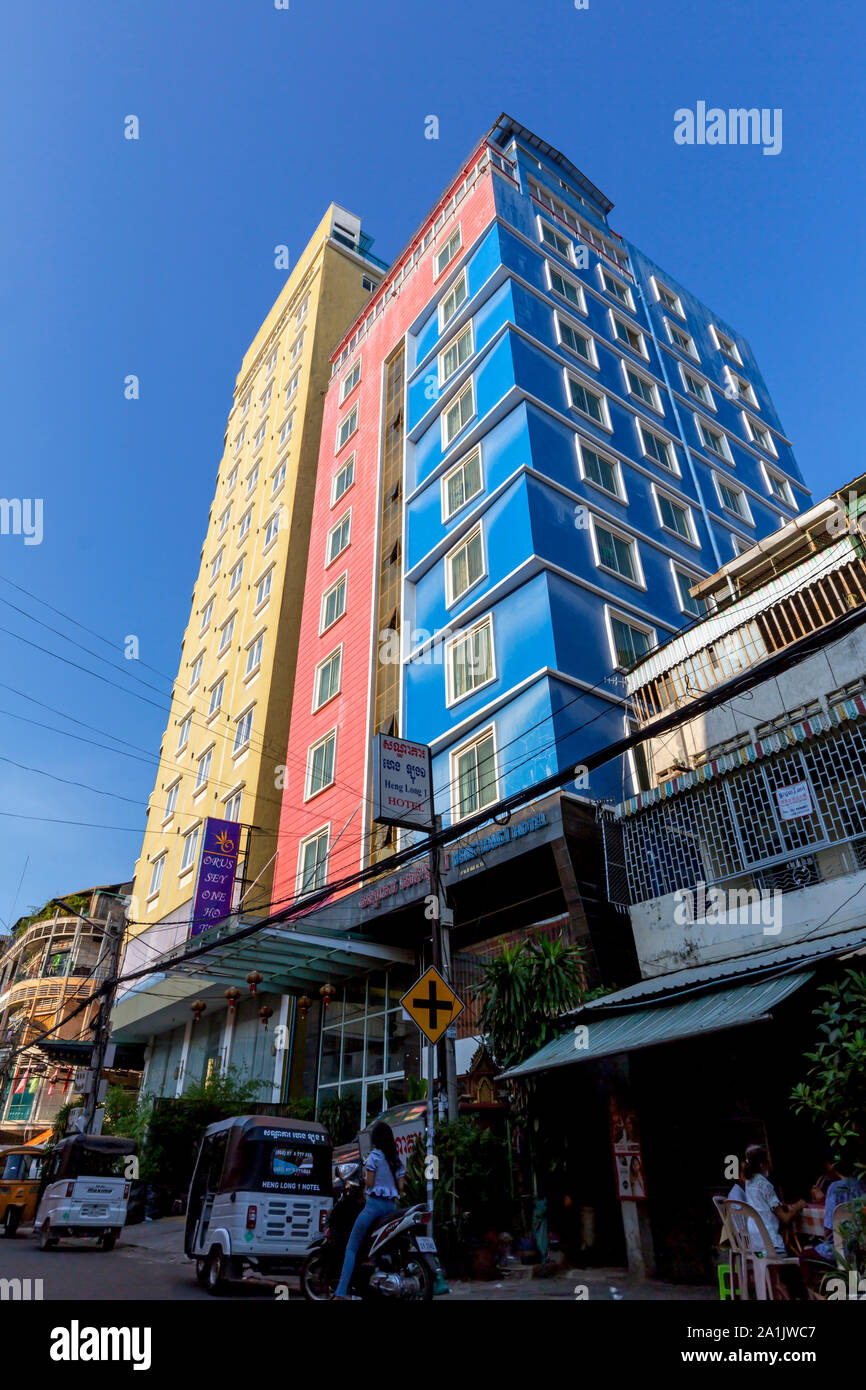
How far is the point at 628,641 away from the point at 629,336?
16938 mm

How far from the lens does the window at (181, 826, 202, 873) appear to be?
3128 cm

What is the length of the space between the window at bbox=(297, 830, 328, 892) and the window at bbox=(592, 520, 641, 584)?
37.6 feet

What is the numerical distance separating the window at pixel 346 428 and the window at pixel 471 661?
15.8 meters

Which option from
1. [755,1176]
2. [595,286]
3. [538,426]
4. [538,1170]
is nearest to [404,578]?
[538,426]

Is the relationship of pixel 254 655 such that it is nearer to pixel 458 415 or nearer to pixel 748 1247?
pixel 458 415

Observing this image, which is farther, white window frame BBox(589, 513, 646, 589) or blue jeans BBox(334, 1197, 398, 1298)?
white window frame BBox(589, 513, 646, 589)

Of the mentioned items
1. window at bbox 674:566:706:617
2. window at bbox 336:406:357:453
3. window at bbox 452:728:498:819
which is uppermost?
window at bbox 336:406:357:453

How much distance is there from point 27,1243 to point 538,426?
75.7 feet

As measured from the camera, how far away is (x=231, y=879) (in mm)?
26406

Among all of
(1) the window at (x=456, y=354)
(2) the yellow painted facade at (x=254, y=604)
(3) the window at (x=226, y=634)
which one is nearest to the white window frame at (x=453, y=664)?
(2) the yellow painted facade at (x=254, y=604)

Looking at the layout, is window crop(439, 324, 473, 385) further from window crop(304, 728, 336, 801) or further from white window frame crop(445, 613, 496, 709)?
window crop(304, 728, 336, 801)

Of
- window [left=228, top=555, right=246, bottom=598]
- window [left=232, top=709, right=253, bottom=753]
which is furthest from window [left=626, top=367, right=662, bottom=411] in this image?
window [left=228, top=555, right=246, bottom=598]

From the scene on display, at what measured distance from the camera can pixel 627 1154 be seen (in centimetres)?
1089
